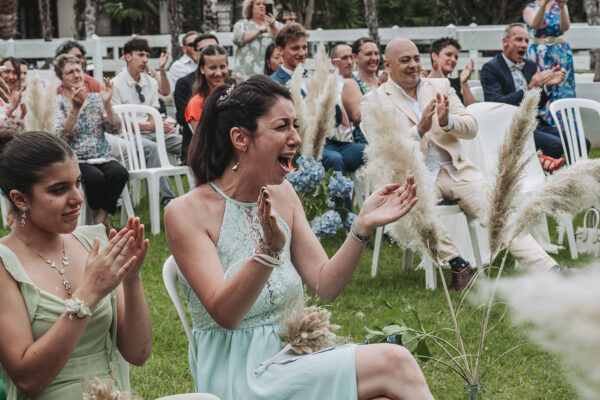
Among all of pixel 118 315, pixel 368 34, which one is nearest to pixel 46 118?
pixel 118 315

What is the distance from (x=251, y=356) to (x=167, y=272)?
1.47 ft

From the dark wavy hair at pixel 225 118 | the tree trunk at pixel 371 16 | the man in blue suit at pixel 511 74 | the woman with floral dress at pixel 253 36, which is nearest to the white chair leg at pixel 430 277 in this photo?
the man in blue suit at pixel 511 74

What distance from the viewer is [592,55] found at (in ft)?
47.6

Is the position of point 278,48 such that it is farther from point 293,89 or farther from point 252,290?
point 252,290

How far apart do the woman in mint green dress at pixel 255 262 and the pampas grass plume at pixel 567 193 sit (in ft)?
1.29

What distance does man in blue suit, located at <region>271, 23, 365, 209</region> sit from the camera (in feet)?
23.0

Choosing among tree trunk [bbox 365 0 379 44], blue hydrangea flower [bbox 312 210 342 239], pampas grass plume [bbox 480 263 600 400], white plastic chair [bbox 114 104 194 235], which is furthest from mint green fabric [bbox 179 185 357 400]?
tree trunk [bbox 365 0 379 44]

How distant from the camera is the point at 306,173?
18.4 feet

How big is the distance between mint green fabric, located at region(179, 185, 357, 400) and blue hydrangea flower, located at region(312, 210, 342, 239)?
3219 mm

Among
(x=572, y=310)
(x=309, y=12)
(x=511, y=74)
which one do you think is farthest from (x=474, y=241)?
(x=309, y=12)

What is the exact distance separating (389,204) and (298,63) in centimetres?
492

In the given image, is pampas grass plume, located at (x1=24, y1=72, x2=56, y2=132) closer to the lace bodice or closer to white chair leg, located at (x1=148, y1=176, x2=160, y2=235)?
white chair leg, located at (x1=148, y1=176, x2=160, y2=235)

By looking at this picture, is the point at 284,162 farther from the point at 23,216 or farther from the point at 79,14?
the point at 79,14

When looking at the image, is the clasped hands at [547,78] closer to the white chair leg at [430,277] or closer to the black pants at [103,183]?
the white chair leg at [430,277]
